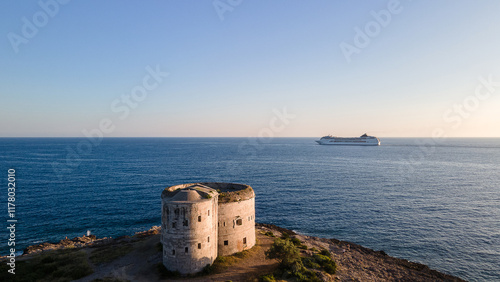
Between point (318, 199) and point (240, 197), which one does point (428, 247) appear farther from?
point (240, 197)

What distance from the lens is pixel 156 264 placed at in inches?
1384

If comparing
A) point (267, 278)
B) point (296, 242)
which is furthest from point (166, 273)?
point (296, 242)

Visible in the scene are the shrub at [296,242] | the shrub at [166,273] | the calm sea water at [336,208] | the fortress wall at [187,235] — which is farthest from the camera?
the calm sea water at [336,208]

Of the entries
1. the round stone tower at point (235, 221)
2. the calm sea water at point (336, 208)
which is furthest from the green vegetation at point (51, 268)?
the round stone tower at point (235, 221)

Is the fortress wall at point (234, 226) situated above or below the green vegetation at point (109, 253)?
above

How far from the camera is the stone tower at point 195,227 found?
31375 mm

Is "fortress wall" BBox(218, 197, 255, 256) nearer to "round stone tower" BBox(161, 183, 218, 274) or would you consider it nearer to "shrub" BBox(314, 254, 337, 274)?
"round stone tower" BBox(161, 183, 218, 274)

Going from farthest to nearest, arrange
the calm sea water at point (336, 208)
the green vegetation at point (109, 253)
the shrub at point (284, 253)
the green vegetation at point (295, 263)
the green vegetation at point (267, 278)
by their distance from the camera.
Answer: the calm sea water at point (336, 208)
the green vegetation at point (109, 253)
the shrub at point (284, 253)
the green vegetation at point (295, 263)
the green vegetation at point (267, 278)

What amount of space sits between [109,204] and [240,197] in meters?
51.0

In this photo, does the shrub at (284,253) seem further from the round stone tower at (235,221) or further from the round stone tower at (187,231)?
the round stone tower at (187,231)

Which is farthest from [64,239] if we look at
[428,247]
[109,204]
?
[428,247]

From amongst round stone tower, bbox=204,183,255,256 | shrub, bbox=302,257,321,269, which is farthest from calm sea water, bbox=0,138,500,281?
round stone tower, bbox=204,183,255,256

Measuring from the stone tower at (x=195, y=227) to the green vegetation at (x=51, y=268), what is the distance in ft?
37.7

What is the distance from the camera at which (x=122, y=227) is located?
57719mm
